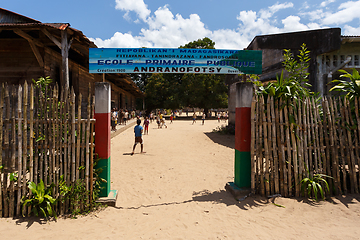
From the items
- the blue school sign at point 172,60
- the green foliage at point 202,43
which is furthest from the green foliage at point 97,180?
the green foliage at point 202,43

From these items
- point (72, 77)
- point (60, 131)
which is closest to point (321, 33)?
point (60, 131)

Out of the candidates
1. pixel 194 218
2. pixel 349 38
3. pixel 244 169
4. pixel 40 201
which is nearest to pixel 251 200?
pixel 244 169

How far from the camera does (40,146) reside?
12.3 feet

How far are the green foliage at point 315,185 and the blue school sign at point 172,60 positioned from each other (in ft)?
8.26

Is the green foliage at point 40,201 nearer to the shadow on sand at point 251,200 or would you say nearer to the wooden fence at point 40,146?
the wooden fence at point 40,146

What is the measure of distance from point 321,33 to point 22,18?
1318 centimetres

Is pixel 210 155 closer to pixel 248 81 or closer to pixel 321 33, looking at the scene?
pixel 248 81

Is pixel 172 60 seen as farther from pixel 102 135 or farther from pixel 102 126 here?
pixel 102 135

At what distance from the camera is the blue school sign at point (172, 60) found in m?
4.50

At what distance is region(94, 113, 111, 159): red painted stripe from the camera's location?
421 centimetres

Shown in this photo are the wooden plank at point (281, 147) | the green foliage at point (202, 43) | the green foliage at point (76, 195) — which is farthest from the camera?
the green foliage at point (202, 43)

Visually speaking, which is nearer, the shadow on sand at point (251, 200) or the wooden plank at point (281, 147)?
the shadow on sand at point (251, 200)

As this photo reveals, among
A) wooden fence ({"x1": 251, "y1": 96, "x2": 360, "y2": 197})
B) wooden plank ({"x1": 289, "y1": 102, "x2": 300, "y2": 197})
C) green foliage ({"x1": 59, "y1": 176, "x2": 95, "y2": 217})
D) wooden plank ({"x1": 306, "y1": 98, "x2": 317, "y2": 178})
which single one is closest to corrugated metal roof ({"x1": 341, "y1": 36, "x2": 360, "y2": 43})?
wooden fence ({"x1": 251, "y1": 96, "x2": 360, "y2": 197})

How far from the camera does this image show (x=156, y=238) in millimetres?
3174
